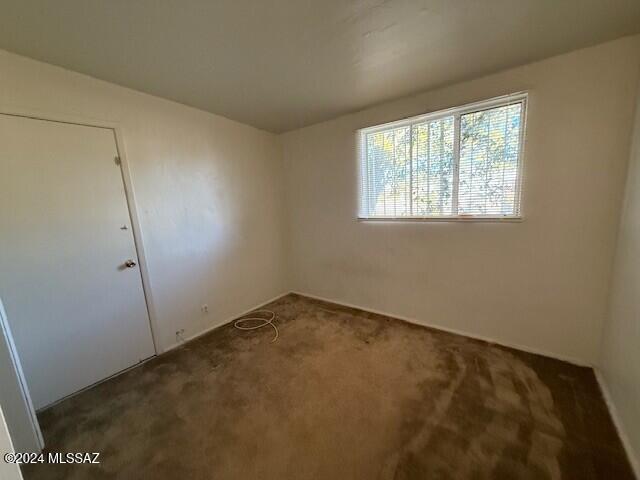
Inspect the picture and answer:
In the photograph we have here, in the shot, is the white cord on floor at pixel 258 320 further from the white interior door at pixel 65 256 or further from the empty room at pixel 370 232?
the white interior door at pixel 65 256

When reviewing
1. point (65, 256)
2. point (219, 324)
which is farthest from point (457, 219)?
point (65, 256)

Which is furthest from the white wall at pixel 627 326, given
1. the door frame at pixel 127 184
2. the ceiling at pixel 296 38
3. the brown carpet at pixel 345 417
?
the door frame at pixel 127 184

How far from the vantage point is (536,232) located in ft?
6.79

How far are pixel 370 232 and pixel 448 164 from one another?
1.09 m

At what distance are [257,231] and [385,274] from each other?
A: 181cm

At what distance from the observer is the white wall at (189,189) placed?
73.9 inches

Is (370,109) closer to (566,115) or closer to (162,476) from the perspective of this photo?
(566,115)

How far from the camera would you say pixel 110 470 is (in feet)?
4.51

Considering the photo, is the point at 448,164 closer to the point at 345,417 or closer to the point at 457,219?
the point at 457,219

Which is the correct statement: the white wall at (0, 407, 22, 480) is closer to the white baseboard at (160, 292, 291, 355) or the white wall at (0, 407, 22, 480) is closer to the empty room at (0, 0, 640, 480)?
the empty room at (0, 0, 640, 480)

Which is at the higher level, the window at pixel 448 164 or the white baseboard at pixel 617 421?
the window at pixel 448 164

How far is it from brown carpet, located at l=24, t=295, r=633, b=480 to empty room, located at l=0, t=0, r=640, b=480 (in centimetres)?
2

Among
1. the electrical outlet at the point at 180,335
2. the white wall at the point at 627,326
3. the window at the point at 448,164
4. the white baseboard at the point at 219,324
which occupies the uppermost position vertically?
the window at the point at 448,164

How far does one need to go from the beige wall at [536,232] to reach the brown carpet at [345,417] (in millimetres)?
341
